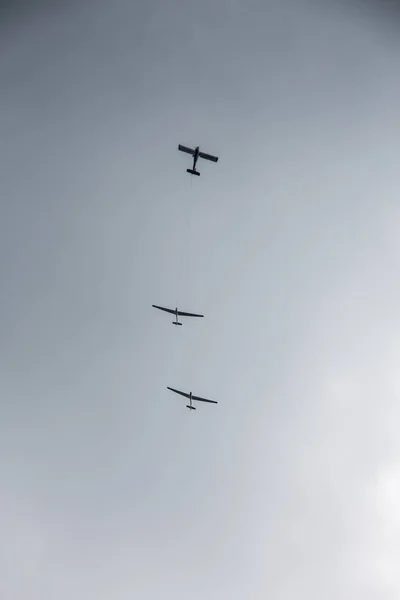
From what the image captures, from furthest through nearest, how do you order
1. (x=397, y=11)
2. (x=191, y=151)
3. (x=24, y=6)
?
(x=24, y=6)
(x=191, y=151)
(x=397, y=11)

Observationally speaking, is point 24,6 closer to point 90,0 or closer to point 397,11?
point 90,0

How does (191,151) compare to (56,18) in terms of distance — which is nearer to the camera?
(191,151)

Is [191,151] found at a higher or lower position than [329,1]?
lower

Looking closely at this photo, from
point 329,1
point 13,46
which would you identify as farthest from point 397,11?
point 13,46

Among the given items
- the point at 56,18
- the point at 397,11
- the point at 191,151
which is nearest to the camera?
the point at 397,11

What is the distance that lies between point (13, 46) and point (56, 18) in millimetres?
8005

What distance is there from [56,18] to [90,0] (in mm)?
5741

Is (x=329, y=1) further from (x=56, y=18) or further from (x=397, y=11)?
(x=56, y=18)

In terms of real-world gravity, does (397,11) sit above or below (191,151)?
above

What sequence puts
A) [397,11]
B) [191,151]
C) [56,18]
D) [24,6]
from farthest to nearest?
[56,18]
[24,6]
[191,151]
[397,11]

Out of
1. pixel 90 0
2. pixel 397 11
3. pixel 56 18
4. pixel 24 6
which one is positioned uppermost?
pixel 90 0

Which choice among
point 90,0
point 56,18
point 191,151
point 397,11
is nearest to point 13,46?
point 56,18

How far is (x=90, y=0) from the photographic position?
61.6 meters

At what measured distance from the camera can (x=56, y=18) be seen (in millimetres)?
60562
